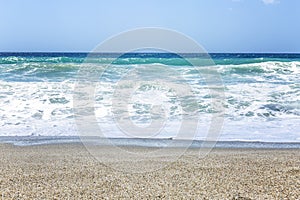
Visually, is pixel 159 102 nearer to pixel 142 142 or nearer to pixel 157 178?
pixel 142 142

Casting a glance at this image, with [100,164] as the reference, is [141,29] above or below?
above

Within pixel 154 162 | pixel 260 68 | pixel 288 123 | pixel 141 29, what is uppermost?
pixel 141 29

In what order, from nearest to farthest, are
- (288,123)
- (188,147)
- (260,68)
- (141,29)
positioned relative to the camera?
(141,29)
(188,147)
(288,123)
(260,68)

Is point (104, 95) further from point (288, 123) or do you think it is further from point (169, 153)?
point (169, 153)

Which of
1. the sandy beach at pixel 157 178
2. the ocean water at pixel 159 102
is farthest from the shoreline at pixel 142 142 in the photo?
the sandy beach at pixel 157 178

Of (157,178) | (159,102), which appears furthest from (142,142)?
A: (159,102)

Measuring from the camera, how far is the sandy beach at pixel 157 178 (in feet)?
10.5

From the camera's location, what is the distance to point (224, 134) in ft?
20.4

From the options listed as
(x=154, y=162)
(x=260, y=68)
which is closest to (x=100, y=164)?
(x=154, y=162)

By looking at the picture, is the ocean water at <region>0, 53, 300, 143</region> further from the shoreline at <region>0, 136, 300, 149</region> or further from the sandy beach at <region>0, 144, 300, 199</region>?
the sandy beach at <region>0, 144, 300, 199</region>

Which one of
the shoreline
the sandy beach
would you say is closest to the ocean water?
the shoreline

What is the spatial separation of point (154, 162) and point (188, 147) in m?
1.11

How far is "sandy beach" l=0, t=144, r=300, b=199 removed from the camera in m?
3.19

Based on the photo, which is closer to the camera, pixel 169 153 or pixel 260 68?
pixel 169 153
